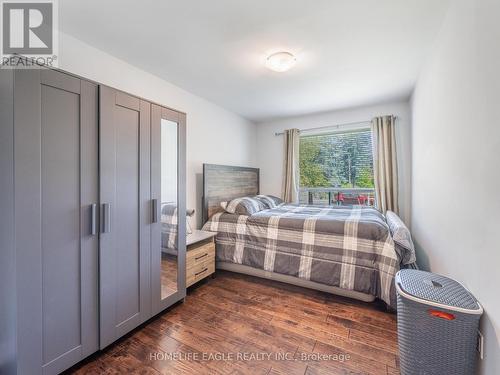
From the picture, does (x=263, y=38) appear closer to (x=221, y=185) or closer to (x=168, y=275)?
(x=221, y=185)

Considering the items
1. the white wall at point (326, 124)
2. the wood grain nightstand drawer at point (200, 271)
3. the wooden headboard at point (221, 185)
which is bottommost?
the wood grain nightstand drawer at point (200, 271)

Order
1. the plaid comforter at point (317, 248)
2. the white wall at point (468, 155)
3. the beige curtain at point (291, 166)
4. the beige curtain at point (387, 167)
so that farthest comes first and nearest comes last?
the beige curtain at point (291, 166), the beige curtain at point (387, 167), the plaid comforter at point (317, 248), the white wall at point (468, 155)

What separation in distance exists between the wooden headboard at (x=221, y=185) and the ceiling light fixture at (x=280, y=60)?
1.55 meters

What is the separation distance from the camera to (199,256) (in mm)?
2531

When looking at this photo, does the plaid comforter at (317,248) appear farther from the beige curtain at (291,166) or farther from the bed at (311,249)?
the beige curtain at (291,166)

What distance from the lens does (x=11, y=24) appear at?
1.62 meters

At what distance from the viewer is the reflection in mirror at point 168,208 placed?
201 centimetres

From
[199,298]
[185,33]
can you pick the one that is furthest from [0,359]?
[185,33]

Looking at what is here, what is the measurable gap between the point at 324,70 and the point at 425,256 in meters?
2.25

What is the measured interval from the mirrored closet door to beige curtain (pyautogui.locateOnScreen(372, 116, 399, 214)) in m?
3.12

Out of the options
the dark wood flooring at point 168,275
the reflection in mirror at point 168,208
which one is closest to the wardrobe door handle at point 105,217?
the reflection in mirror at point 168,208

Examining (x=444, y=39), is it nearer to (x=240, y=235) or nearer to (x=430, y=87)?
(x=430, y=87)

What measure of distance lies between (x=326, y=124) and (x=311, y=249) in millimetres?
2611

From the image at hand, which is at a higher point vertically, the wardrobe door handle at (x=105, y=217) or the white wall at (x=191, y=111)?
the white wall at (x=191, y=111)
